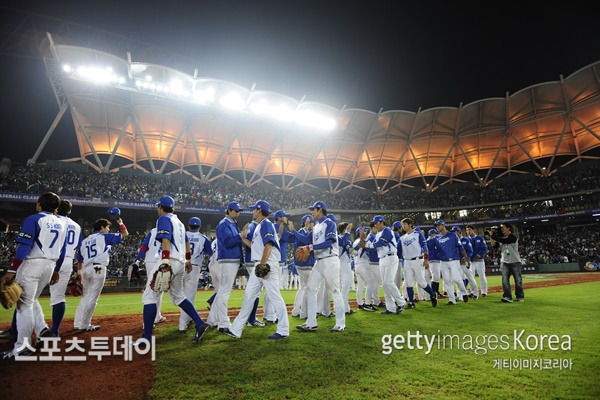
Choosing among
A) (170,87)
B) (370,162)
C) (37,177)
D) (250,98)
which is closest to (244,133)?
(250,98)

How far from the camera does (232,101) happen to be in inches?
1160

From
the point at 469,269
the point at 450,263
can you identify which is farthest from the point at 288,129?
the point at 450,263

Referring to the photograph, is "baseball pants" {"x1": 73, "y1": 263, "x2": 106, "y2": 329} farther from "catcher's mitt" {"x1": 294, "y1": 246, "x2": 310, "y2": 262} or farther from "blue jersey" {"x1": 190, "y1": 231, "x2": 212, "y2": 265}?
"catcher's mitt" {"x1": 294, "y1": 246, "x2": 310, "y2": 262}

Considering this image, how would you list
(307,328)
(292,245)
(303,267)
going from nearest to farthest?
(307,328)
(303,267)
(292,245)

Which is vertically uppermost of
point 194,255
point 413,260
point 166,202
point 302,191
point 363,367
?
point 302,191

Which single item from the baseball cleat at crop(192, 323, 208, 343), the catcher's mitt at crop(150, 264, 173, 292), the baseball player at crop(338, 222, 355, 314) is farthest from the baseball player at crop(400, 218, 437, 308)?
the catcher's mitt at crop(150, 264, 173, 292)

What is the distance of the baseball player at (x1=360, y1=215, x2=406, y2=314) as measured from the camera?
7.15m

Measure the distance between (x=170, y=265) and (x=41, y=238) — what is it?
1.75 m

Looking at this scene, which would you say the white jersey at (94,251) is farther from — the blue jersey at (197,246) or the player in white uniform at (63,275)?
the blue jersey at (197,246)

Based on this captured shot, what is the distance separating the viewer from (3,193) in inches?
804

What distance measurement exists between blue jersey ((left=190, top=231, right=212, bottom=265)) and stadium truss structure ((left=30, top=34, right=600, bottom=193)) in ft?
78.0

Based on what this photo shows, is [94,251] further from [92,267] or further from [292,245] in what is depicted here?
[292,245]

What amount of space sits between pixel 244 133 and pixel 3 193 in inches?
819
